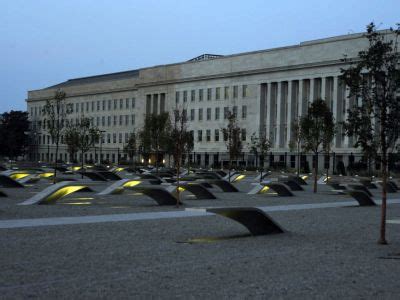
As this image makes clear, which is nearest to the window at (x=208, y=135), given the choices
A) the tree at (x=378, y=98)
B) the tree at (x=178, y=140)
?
the tree at (x=178, y=140)

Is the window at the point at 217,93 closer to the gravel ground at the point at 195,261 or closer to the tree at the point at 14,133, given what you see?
the tree at the point at 14,133

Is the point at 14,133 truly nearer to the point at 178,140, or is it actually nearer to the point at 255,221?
the point at 178,140

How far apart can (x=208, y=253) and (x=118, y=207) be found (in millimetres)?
10086

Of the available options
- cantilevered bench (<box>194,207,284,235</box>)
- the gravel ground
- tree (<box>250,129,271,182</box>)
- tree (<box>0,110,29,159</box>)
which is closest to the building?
tree (<box>250,129,271,182</box>)

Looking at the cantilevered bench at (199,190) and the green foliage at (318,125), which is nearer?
→ the cantilevered bench at (199,190)

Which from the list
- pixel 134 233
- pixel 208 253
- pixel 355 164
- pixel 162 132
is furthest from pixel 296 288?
pixel 355 164

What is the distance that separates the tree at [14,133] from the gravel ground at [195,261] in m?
110

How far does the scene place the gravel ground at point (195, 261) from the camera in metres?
7.84

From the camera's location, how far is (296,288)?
26.6 feet

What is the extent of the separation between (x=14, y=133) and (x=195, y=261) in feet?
404

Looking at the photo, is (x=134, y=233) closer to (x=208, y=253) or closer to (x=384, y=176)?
(x=208, y=253)

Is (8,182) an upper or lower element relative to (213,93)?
lower

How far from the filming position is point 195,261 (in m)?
10.1

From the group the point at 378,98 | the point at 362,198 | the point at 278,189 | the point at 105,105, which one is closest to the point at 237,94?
the point at 105,105
